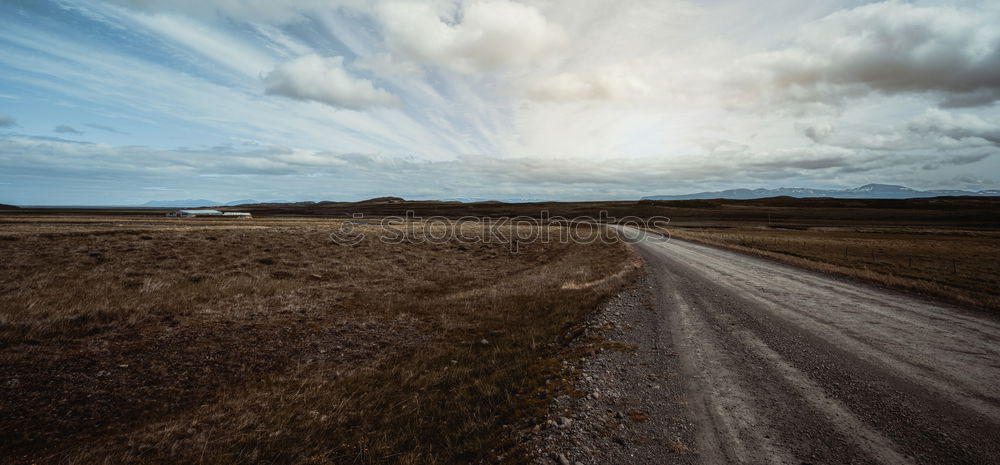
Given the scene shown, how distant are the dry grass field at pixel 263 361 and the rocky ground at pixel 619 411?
2.08 ft

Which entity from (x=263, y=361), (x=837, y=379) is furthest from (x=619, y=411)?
(x=263, y=361)

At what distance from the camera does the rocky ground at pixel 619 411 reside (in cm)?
475

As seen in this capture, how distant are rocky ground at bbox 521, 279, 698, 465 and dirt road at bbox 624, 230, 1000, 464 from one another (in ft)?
1.00

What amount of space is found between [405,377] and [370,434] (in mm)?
2251

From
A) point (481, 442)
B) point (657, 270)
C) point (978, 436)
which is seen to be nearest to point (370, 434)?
point (481, 442)

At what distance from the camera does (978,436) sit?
16.3ft

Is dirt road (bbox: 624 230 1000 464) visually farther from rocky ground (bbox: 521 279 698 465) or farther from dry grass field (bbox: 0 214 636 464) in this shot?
dry grass field (bbox: 0 214 636 464)

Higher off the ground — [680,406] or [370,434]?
[680,406]

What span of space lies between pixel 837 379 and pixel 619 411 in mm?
4540

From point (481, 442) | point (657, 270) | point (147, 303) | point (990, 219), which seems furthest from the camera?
point (990, 219)

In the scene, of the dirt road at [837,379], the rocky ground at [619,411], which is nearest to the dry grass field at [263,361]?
the rocky ground at [619,411]

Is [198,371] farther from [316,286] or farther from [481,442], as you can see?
[316,286]

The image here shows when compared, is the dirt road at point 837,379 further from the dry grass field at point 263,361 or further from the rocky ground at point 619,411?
the dry grass field at point 263,361

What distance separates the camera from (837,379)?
6.79 m
